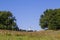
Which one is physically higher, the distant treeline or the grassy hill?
the distant treeline

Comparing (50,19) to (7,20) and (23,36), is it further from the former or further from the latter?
(23,36)

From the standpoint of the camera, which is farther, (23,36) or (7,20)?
(7,20)

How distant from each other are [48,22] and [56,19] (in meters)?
2.89

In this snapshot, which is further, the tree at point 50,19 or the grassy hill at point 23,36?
the tree at point 50,19

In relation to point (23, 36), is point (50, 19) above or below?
above

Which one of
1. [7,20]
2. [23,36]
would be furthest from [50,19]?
[23,36]

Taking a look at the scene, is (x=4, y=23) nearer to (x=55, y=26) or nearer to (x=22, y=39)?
(x=55, y=26)

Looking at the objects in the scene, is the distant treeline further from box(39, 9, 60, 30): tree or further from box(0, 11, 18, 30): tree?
box(39, 9, 60, 30): tree

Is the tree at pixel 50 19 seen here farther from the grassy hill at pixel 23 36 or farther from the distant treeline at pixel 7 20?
the grassy hill at pixel 23 36

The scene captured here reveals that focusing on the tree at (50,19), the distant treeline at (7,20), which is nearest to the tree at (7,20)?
the distant treeline at (7,20)

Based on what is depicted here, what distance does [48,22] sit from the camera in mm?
53469

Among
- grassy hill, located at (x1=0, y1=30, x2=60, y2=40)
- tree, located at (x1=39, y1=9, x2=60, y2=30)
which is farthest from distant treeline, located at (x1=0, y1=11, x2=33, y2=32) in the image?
grassy hill, located at (x1=0, y1=30, x2=60, y2=40)

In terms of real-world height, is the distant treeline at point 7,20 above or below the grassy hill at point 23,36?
above

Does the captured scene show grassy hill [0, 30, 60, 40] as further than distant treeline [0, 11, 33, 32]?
No
